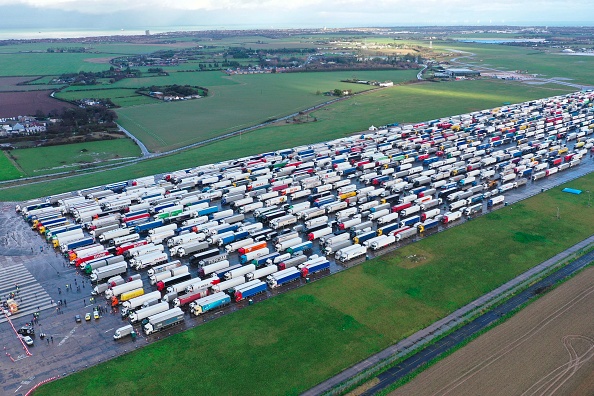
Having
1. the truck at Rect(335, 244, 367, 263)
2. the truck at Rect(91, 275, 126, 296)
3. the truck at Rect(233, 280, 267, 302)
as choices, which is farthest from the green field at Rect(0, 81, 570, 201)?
the truck at Rect(335, 244, 367, 263)

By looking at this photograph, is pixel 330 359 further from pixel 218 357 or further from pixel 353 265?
pixel 353 265

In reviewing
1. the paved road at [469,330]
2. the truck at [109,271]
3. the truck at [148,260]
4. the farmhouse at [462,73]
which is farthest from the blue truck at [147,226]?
the farmhouse at [462,73]

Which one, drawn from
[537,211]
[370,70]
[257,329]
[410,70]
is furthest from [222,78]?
[257,329]

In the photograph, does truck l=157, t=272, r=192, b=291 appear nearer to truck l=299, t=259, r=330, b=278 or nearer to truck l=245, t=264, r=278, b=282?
truck l=245, t=264, r=278, b=282

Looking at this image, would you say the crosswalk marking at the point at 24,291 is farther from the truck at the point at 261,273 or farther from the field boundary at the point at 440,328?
the field boundary at the point at 440,328

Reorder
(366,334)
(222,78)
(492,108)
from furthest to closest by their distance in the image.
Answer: (222,78) → (492,108) → (366,334)
